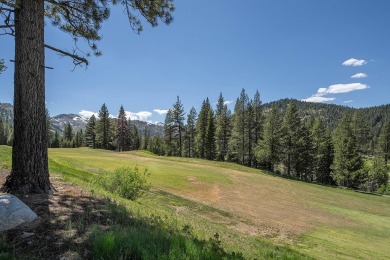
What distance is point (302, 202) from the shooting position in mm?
24766

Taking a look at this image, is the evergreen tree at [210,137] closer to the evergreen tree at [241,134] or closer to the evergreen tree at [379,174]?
the evergreen tree at [241,134]

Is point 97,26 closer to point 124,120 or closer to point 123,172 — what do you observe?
point 123,172

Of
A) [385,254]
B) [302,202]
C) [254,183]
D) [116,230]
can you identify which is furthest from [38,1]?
[254,183]

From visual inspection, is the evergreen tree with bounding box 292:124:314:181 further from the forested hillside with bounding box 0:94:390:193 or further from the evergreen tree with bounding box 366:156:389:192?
the evergreen tree with bounding box 366:156:389:192

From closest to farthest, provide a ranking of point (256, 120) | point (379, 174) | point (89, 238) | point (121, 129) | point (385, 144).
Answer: point (89, 238)
point (379, 174)
point (256, 120)
point (385, 144)
point (121, 129)

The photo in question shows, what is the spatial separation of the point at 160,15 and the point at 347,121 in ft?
175

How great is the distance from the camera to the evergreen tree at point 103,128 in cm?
8081

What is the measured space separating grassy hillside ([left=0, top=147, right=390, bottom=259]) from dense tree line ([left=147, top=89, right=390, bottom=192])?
22199mm

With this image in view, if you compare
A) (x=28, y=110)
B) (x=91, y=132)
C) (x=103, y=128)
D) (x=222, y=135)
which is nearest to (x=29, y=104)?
(x=28, y=110)

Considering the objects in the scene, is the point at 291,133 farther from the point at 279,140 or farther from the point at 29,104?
the point at 29,104

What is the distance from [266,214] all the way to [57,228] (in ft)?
53.0

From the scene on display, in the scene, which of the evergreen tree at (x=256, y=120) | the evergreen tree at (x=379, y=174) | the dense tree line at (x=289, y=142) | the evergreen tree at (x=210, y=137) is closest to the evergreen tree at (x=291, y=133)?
the dense tree line at (x=289, y=142)

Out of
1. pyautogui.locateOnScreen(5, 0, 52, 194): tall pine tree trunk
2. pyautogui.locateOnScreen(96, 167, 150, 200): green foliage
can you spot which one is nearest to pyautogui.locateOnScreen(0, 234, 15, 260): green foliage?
pyautogui.locateOnScreen(5, 0, 52, 194): tall pine tree trunk

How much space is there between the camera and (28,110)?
6891 mm
